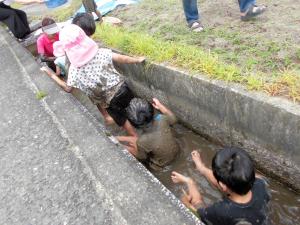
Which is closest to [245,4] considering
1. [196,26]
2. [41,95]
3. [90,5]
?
[196,26]

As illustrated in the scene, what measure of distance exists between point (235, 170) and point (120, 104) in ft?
7.70

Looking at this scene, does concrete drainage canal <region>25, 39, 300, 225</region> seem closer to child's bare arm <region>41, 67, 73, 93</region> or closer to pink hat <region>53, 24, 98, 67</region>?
pink hat <region>53, 24, 98, 67</region>

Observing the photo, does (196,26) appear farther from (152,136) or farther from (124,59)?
(152,136)

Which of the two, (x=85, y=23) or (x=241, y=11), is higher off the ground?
(x=85, y=23)

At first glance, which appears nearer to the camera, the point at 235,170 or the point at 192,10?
the point at 235,170

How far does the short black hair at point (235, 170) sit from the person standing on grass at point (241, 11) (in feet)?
10.1

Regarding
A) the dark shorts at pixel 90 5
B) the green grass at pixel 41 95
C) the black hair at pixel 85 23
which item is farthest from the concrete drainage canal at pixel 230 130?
the dark shorts at pixel 90 5

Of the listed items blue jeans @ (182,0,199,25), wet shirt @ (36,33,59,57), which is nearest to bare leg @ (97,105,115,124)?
wet shirt @ (36,33,59,57)

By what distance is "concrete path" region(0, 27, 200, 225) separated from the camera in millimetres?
2785

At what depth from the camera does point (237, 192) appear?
8.62 feet

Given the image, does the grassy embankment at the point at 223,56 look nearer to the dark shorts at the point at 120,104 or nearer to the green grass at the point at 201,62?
the green grass at the point at 201,62

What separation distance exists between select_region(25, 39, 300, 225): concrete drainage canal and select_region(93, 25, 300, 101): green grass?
12 cm

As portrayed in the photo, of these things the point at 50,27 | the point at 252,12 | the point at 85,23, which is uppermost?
the point at 85,23

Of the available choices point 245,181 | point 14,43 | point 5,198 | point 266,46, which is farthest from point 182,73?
point 14,43
